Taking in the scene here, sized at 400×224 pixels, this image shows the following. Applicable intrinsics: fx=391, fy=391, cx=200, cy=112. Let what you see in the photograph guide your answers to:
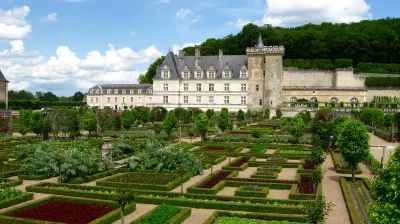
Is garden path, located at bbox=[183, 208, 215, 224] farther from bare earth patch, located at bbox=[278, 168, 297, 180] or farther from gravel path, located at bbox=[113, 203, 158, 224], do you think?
bare earth patch, located at bbox=[278, 168, 297, 180]

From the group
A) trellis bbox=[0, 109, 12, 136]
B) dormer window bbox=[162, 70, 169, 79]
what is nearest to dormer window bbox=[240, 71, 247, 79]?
dormer window bbox=[162, 70, 169, 79]

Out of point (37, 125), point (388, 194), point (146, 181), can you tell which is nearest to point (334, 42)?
point (37, 125)

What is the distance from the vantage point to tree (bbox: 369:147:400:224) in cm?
773

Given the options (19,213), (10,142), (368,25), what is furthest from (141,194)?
(368,25)

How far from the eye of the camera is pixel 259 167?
23078 millimetres

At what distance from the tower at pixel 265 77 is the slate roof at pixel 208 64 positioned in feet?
7.72

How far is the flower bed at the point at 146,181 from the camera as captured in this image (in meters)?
17.9

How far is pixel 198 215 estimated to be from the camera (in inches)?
570

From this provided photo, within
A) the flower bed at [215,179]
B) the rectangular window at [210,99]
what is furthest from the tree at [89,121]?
the rectangular window at [210,99]

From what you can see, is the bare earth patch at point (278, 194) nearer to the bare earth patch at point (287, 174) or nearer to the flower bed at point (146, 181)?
the bare earth patch at point (287, 174)

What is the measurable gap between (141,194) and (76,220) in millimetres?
3682

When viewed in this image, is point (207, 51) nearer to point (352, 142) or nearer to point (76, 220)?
point (352, 142)

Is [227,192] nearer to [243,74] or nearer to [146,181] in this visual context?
[146,181]

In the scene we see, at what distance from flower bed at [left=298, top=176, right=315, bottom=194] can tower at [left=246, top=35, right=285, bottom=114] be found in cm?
4226
